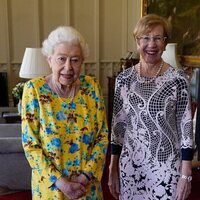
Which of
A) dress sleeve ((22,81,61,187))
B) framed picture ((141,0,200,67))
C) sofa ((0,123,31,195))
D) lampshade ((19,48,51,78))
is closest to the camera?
dress sleeve ((22,81,61,187))

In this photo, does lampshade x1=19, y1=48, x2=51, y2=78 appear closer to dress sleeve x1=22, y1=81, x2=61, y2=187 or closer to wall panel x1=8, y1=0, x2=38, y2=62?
wall panel x1=8, y1=0, x2=38, y2=62

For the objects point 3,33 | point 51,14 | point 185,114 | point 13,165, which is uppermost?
point 51,14

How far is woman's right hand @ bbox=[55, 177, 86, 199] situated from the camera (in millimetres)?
1505

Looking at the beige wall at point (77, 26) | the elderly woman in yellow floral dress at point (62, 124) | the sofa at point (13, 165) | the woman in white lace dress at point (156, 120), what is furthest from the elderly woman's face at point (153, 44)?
the beige wall at point (77, 26)

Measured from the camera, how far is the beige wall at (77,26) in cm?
582

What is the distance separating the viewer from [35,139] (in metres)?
1.50

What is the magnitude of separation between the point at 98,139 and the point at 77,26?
15.6 feet

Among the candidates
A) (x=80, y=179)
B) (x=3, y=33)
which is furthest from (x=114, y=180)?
(x=3, y=33)

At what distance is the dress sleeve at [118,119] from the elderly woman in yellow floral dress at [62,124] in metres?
0.16

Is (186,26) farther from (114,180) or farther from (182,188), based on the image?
(182,188)

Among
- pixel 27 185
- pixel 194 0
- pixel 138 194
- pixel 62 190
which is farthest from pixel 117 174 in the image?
pixel 194 0

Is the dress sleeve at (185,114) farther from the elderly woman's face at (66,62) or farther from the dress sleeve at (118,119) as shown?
the elderly woman's face at (66,62)

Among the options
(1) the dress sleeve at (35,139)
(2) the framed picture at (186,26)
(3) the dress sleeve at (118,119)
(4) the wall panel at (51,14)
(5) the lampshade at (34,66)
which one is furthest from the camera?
(4) the wall panel at (51,14)

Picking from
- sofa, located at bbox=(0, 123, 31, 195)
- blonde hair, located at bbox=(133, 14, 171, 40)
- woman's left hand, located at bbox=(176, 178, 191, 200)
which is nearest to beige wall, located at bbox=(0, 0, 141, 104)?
sofa, located at bbox=(0, 123, 31, 195)
